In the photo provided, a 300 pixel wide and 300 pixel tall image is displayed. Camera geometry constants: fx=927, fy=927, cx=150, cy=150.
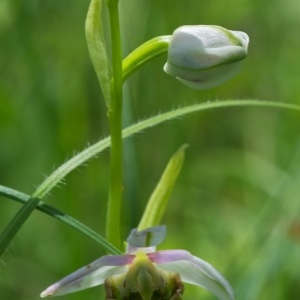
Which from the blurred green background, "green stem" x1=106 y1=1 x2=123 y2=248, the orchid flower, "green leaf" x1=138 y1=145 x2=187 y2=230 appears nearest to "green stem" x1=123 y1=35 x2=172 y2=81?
"green stem" x1=106 y1=1 x2=123 y2=248

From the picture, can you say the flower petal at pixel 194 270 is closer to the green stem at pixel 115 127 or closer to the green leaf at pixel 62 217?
the green stem at pixel 115 127

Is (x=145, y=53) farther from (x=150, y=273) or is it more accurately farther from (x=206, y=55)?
(x=150, y=273)

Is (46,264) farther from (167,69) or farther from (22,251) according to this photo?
(167,69)

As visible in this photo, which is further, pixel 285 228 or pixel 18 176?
pixel 18 176

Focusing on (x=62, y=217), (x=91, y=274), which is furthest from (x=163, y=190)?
(x=62, y=217)

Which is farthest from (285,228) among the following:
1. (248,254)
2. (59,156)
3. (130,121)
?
(59,156)

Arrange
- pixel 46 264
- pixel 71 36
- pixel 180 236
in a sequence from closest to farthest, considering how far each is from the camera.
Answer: pixel 46 264 → pixel 180 236 → pixel 71 36

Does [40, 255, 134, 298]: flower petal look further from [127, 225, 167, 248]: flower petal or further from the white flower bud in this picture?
the white flower bud
